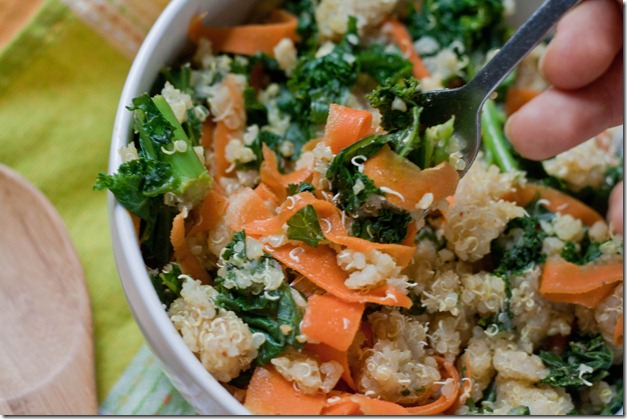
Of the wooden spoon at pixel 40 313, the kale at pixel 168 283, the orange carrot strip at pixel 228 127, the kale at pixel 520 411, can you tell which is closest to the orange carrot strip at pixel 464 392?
the kale at pixel 520 411

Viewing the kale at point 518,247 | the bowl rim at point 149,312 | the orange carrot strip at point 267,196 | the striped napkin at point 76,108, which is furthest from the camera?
the striped napkin at point 76,108

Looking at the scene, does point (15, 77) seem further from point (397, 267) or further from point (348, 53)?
point (397, 267)

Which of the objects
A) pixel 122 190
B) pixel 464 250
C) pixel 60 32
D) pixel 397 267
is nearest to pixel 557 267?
pixel 464 250

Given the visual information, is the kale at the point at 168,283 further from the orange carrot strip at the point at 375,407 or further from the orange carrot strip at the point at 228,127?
the orange carrot strip at the point at 375,407

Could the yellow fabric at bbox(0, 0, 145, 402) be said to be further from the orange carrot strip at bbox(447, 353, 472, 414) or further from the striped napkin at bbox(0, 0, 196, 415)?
the orange carrot strip at bbox(447, 353, 472, 414)

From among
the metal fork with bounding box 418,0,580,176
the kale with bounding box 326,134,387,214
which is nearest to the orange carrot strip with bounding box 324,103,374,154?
the kale with bounding box 326,134,387,214
